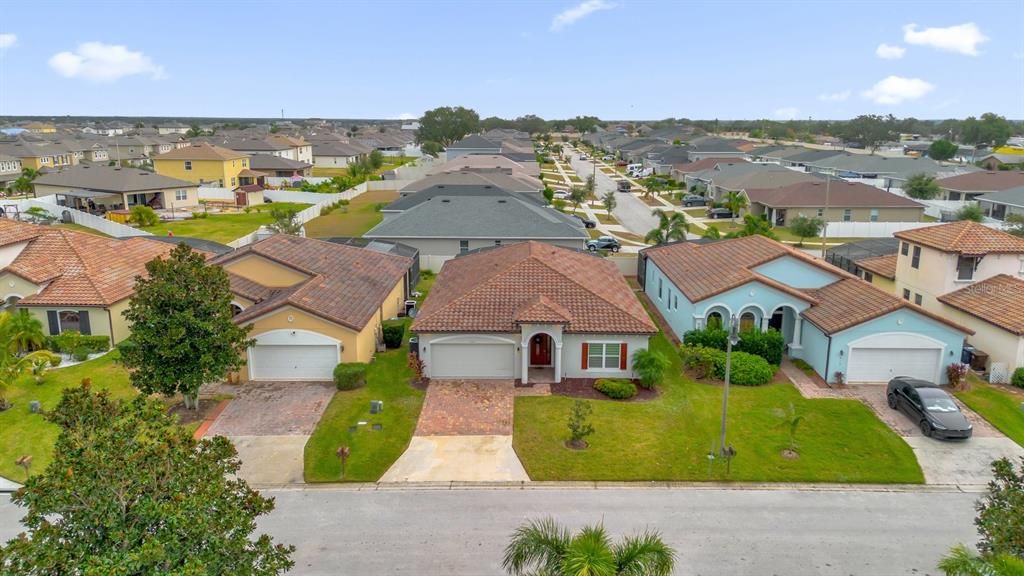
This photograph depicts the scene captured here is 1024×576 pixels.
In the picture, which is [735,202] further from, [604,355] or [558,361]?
[558,361]

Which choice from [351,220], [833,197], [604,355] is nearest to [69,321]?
[604,355]

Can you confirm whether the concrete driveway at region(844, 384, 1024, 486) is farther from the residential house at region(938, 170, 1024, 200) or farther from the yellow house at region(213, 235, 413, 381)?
the residential house at region(938, 170, 1024, 200)

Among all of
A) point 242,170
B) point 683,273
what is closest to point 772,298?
point 683,273

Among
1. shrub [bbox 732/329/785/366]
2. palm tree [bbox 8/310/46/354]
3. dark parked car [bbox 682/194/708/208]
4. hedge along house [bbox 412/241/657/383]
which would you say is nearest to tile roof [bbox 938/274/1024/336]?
shrub [bbox 732/329/785/366]

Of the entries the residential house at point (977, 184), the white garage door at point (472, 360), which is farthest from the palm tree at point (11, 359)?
the residential house at point (977, 184)

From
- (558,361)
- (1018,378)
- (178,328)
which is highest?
(178,328)

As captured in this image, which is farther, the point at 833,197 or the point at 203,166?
the point at 203,166
